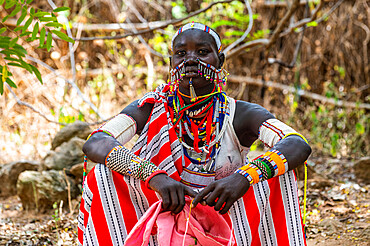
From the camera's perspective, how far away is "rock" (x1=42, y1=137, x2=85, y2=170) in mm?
4406

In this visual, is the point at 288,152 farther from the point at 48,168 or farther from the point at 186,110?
the point at 48,168

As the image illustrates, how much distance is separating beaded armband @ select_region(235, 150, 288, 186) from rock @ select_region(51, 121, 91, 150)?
296 centimetres

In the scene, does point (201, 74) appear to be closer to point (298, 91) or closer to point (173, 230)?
point (173, 230)

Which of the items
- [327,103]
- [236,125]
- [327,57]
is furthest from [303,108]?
[236,125]

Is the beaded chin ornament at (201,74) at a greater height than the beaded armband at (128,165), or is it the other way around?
the beaded chin ornament at (201,74)

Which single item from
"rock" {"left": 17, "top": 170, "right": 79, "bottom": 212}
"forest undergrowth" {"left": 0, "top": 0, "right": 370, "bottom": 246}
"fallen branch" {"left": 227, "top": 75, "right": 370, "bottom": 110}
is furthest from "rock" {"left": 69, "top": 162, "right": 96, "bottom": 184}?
"fallen branch" {"left": 227, "top": 75, "right": 370, "bottom": 110}

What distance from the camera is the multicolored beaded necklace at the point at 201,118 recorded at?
101 inches

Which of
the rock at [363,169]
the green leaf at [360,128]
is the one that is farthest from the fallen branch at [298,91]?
the rock at [363,169]

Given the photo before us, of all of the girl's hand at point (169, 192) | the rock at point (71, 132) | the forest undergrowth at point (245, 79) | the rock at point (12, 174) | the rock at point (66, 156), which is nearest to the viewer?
the girl's hand at point (169, 192)

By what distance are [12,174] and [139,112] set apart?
8.48 feet

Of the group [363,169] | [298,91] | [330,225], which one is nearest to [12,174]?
[330,225]

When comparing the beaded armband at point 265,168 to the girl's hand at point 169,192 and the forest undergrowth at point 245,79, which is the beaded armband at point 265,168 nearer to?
the girl's hand at point 169,192

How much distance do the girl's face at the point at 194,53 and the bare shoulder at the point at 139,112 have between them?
0.85ft

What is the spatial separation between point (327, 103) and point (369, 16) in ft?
4.82
